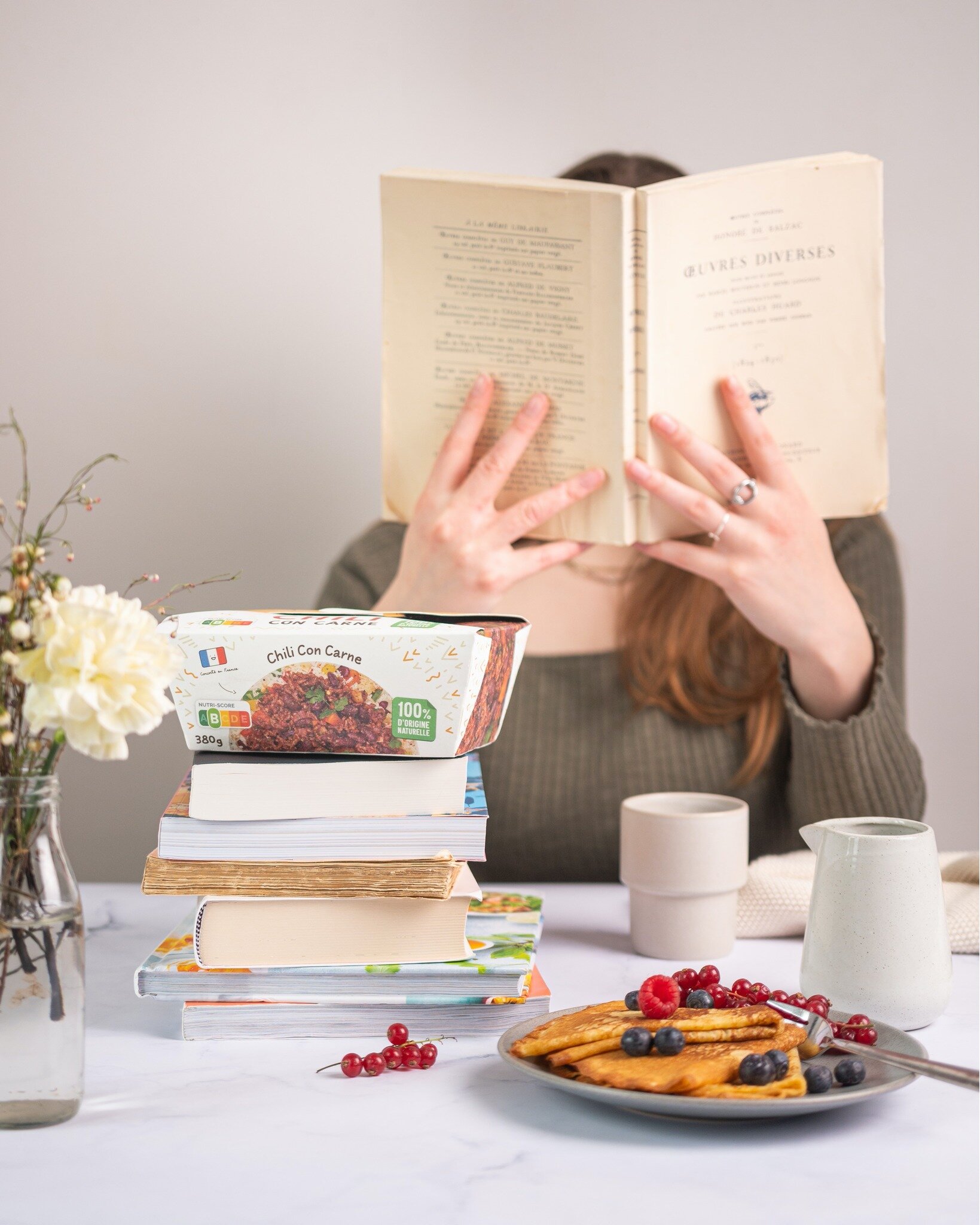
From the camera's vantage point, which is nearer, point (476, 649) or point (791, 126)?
point (476, 649)

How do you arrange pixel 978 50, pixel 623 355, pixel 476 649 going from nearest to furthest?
pixel 476 649, pixel 623 355, pixel 978 50

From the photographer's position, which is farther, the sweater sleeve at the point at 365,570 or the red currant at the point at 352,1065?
the sweater sleeve at the point at 365,570

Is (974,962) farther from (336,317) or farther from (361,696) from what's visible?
(336,317)

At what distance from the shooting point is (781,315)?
1.09 m

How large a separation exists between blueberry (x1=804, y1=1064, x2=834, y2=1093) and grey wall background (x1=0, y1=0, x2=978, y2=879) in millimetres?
1229

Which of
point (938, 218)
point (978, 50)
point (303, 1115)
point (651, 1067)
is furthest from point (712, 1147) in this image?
point (978, 50)

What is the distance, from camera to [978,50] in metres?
1.57

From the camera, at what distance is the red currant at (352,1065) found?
65cm

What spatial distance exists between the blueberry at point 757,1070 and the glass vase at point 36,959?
0.34m

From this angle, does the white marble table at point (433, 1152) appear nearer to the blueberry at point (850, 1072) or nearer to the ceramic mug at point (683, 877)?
the blueberry at point (850, 1072)

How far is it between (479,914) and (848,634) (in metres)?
0.59

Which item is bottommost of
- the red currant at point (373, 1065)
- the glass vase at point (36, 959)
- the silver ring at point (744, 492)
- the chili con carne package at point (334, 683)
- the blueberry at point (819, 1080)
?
the red currant at point (373, 1065)

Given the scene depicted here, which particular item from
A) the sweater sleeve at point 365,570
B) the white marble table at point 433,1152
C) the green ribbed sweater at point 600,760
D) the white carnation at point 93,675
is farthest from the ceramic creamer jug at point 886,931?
the sweater sleeve at point 365,570

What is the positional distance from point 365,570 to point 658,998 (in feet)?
3.40
